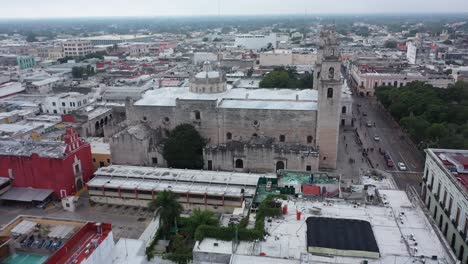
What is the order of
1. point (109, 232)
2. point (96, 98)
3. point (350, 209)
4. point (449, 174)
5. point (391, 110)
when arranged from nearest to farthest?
1. point (109, 232)
2. point (350, 209)
3. point (449, 174)
4. point (391, 110)
5. point (96, 98)

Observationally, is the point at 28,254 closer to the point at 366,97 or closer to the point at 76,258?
the point at 76,258

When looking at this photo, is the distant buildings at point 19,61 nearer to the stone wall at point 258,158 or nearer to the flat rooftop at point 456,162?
the stone wall at point 258,158

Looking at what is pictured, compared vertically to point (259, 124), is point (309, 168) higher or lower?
lower

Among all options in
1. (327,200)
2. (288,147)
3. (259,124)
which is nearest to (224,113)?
(259,124)

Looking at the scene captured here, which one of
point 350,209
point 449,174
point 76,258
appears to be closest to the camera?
point 76,258

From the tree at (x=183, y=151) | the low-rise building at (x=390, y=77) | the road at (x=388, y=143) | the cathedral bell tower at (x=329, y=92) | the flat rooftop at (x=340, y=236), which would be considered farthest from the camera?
the low-rise building at (x=390, y=77)

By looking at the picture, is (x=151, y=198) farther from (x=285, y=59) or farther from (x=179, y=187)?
(x=285, y=59)

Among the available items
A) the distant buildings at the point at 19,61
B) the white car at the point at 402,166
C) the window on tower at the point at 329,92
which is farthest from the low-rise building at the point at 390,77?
the distant buildings at the point at 19,61
